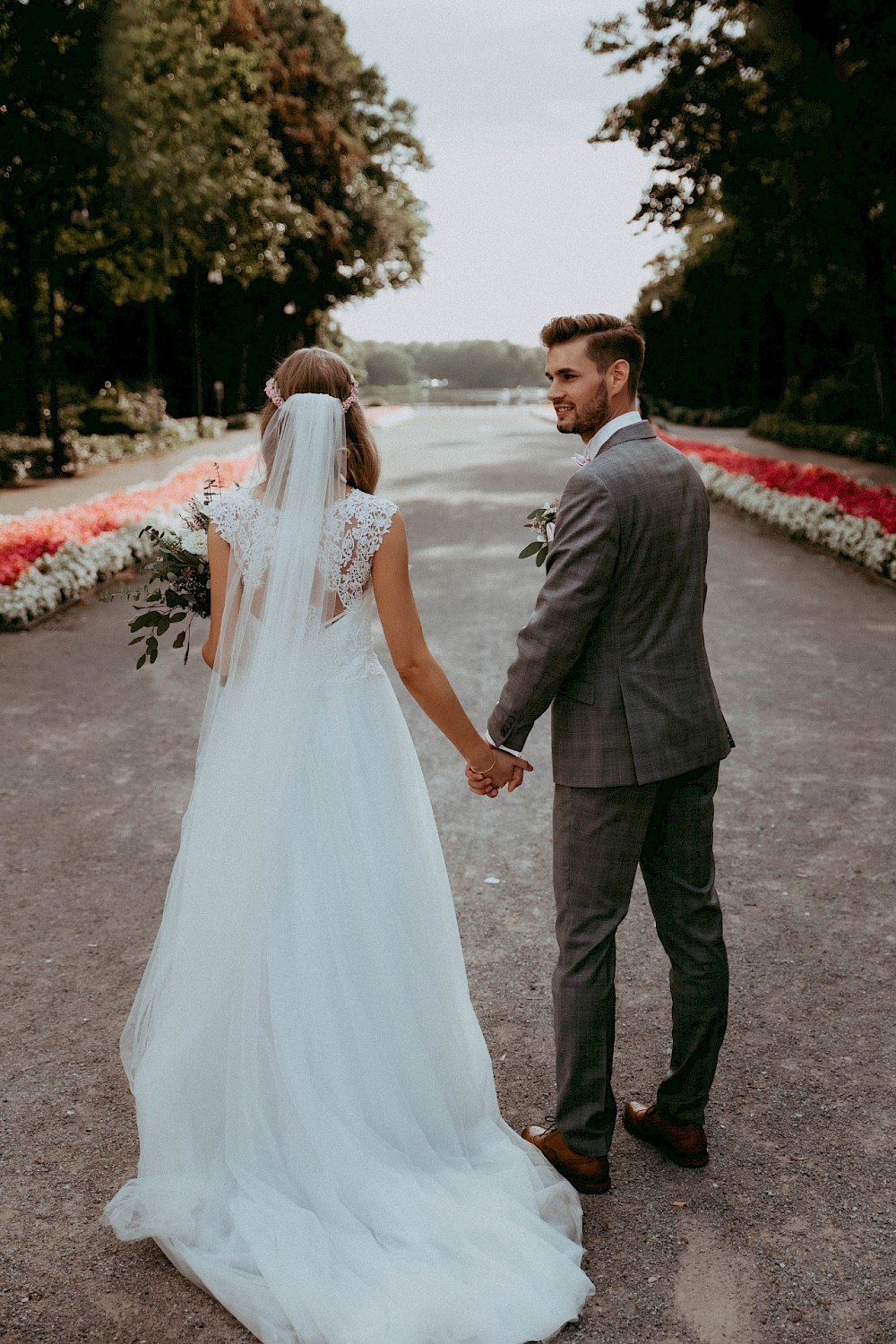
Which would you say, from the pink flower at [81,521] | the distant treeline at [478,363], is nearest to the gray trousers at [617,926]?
the pink flower at [81,521]

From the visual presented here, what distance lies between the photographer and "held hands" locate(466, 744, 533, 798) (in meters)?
3.02

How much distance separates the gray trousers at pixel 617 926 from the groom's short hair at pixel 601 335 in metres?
1.04

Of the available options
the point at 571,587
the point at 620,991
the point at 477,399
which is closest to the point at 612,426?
the point at 571,587

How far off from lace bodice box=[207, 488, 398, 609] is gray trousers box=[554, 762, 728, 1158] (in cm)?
77

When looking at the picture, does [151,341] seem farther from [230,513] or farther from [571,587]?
[571,587]

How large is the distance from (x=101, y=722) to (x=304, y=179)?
3038cm

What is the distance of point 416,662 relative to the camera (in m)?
2.94

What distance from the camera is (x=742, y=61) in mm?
21375

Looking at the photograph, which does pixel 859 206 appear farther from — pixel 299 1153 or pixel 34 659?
pixel 299 1153

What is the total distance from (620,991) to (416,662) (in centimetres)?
177

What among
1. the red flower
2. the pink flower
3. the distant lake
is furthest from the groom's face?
the distant lake

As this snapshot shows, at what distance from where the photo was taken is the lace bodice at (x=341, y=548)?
2.86 metres

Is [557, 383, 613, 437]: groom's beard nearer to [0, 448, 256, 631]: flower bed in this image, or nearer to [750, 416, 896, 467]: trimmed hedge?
[0, 448, 256, 631]: flower bed

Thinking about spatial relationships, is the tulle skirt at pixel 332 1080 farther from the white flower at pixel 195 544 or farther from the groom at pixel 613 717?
the white flower at pixel 195 544
